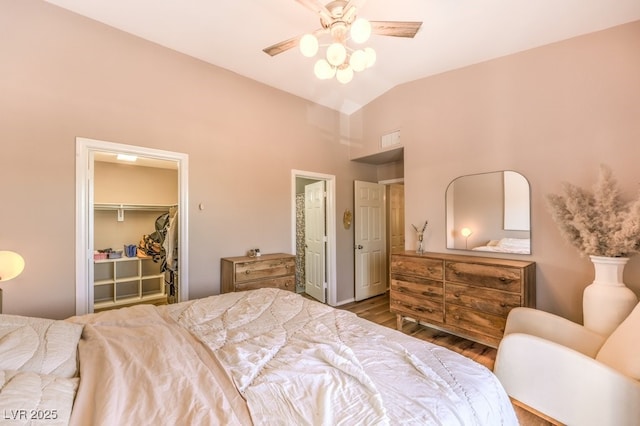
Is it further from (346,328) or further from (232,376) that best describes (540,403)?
(232,376)

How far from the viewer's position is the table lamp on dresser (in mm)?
1839

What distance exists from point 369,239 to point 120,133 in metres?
3.56

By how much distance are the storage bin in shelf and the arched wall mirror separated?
4422 millimetres

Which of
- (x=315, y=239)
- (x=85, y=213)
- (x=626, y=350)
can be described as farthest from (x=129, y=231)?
(x=626, y=350)

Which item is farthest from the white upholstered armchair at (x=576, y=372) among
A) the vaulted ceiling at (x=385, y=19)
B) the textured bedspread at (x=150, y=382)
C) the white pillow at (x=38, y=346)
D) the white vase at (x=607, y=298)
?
the white pillow at (x=38, y=346)

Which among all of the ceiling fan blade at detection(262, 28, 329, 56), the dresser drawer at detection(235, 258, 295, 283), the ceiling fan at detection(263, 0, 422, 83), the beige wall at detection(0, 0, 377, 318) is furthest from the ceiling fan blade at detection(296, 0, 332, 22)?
the dresser drawer at detection(235, 258, 295, 283)

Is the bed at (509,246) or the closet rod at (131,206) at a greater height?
the closet rod at (131,206)

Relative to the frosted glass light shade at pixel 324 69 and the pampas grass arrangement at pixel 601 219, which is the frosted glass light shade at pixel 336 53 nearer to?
the frosted glass light shade at pixel 324 69

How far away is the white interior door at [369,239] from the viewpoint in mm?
4406

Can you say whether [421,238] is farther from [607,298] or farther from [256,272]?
[256,272]

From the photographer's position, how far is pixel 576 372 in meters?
1.57

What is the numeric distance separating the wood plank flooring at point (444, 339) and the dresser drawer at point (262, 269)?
1361mm

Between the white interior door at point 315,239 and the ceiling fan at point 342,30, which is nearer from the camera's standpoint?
the ceiling fan at point 342,30

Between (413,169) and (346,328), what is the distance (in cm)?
260
